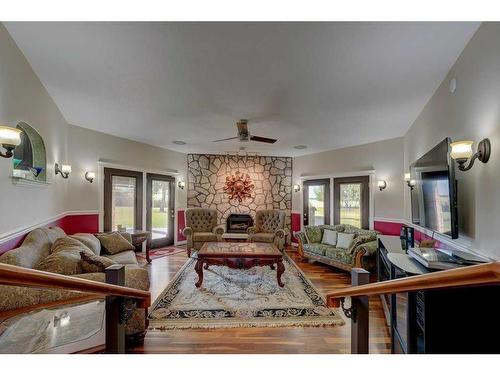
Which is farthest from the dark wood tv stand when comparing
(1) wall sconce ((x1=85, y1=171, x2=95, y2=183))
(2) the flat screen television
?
(1) wall sconce ((x1=85, y1=171, x2=95, y2=183))

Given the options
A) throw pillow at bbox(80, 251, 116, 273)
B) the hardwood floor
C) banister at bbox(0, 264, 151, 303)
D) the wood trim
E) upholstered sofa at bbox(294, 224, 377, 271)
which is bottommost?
the hardwood floor

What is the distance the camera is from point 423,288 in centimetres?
87

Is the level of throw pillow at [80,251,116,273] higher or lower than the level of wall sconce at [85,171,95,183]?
lower

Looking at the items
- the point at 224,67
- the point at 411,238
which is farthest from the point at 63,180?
the point at 411,238

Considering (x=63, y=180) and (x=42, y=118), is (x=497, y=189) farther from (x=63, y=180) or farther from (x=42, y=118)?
(x=63, y=180)

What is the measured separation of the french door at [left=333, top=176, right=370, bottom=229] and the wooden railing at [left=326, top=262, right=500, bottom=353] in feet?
15.3

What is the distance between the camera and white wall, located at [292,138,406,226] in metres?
4.92

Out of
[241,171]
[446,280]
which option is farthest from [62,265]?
[241,171]

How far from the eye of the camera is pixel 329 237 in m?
5.15

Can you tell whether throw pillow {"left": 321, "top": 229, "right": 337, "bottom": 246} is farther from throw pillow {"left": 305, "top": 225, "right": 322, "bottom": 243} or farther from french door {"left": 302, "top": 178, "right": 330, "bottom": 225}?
french door {"left": 302, "top": 178, "right": 330, "bottom": 225}

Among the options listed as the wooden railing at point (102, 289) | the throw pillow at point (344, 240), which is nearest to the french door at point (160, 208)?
the throw pillow at point (344, 240)

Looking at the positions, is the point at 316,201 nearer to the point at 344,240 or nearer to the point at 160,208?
the point at 344,240

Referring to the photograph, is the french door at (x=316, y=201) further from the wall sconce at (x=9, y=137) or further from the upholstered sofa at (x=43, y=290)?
the wall sconce at (x=9, y=137)

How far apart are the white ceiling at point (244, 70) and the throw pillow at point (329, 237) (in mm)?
2250
